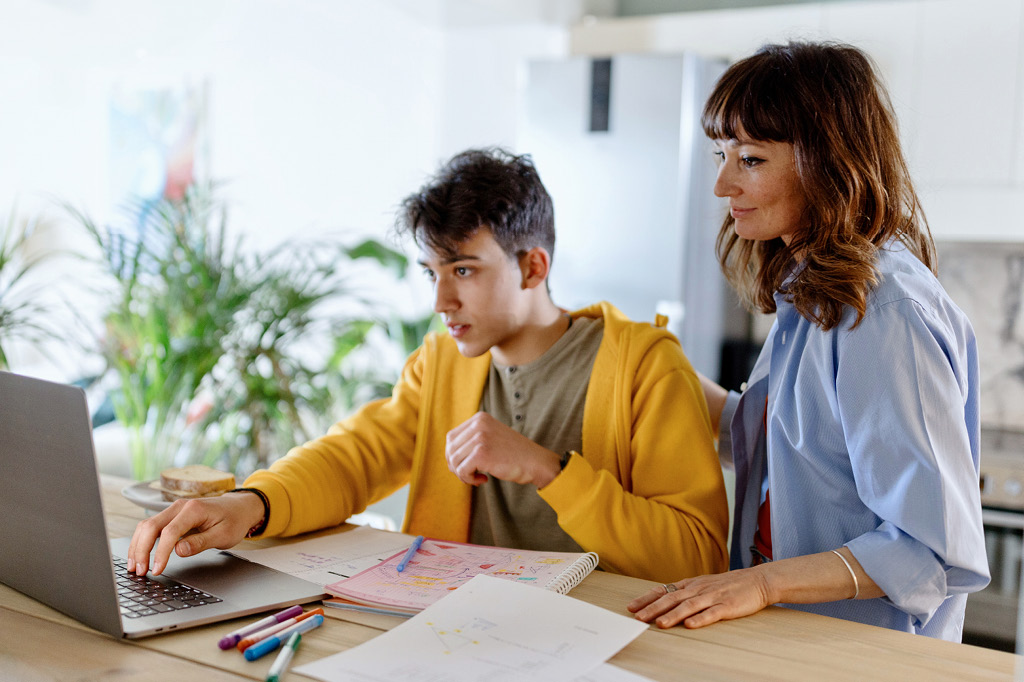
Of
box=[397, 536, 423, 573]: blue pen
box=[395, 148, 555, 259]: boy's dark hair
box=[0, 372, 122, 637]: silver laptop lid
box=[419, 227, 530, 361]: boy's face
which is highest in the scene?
box=[395, 148, 555, 259]: boy's dark hair

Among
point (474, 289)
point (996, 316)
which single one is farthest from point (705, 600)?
point (996, 316)

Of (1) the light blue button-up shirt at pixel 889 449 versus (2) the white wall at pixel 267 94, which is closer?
(1) the light blue button-up shirt at pixel 889 449

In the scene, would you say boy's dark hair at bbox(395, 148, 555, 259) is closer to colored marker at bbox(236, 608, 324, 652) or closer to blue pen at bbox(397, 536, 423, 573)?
blue pen at bbox(397, 536, 423, 573)

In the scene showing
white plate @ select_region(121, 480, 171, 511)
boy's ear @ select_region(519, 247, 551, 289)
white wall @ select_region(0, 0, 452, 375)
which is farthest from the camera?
white wall @ select_region(0, 0, 452, 375)

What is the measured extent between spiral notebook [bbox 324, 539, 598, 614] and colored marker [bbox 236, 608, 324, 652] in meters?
0.04

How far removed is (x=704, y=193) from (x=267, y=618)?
237cm

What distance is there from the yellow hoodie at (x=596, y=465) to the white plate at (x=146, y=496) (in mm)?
135

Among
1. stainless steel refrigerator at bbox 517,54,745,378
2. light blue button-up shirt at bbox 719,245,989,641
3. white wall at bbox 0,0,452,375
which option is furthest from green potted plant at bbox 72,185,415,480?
light blue button-up shirt at bbox 719,245,989,641

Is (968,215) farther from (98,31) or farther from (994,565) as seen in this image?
(98,31)

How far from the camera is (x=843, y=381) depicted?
1017mm

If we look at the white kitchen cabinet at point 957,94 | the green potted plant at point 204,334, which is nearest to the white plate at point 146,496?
the green potted plant at point 204,334

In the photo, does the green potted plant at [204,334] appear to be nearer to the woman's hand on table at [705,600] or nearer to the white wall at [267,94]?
the white wall at [267,94]

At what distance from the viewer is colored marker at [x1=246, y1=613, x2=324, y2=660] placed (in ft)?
2.69

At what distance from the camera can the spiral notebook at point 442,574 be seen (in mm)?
956
